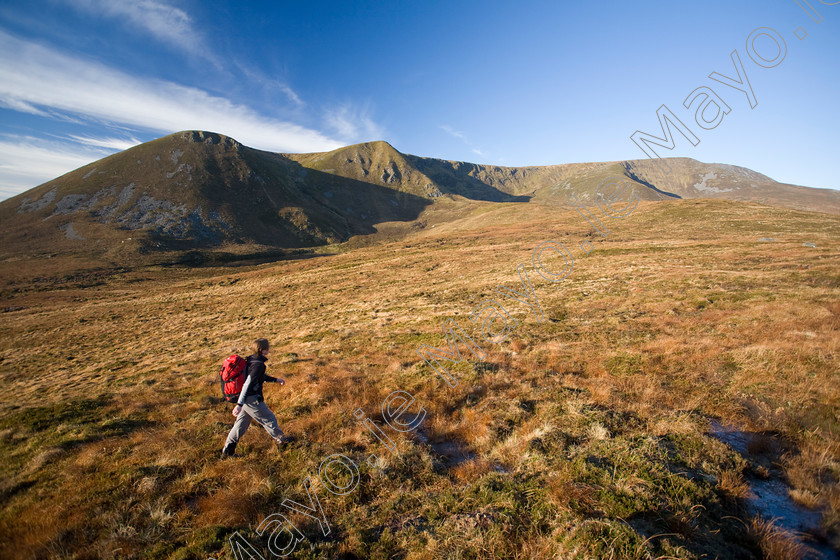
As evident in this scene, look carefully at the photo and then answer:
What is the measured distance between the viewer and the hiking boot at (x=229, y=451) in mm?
6584

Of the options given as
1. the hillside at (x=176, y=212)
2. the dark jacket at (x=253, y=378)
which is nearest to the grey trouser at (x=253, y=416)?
the dark jacket at (x=253, y=378)

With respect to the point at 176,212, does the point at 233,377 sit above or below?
below

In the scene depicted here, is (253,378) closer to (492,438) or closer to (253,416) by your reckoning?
(253,416)

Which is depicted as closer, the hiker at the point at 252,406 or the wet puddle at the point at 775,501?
the wet puddle at the point at 775,501

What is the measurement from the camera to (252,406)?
6660 mm

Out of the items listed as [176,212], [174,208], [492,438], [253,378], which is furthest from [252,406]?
[174,208]

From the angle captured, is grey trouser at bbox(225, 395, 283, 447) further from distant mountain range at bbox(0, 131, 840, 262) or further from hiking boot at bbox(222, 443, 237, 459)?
distant mountain range at bbox(0, 131, 840, 262)

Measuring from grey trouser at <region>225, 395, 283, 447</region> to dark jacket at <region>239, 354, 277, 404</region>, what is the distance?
137mm

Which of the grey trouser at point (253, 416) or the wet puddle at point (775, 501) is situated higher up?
the grey trouser at point (253, 416)

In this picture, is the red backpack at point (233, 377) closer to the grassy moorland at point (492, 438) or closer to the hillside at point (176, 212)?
the grassy moorland at point (492, 438)

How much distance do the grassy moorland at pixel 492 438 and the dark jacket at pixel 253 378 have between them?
1.39 m

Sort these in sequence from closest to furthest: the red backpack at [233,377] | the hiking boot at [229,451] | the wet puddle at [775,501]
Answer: the wet puddle at [775,501]
the hiking boot at [229,451]
the red backpack at [233,377]

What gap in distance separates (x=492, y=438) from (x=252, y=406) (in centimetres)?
534

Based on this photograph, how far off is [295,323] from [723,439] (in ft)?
78.5
